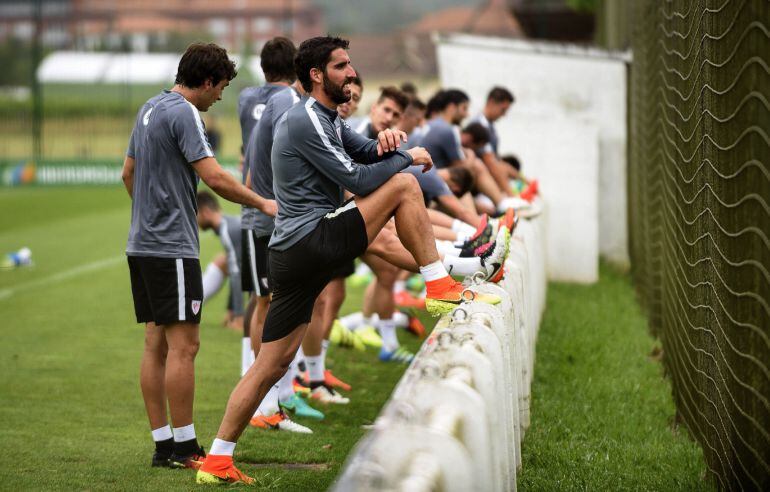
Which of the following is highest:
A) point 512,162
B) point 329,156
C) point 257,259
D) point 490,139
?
point 329,156

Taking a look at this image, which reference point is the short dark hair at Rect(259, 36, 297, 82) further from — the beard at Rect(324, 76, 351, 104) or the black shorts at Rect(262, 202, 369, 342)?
the black shorts at Rect(262, 202, 369, 342)

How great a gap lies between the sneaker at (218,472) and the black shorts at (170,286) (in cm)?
79

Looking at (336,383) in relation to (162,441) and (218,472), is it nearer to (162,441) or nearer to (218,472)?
(162,441)

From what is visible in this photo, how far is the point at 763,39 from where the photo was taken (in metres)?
4.88

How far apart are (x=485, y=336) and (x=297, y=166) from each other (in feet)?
4.77

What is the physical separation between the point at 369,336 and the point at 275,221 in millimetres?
4709

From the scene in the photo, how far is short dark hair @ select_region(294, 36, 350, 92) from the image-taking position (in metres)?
5.71

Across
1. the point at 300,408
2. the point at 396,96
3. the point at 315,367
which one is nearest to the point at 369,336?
the point at 315,367

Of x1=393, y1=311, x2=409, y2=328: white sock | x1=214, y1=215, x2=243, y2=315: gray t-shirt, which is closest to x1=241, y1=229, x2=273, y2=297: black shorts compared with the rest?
x1=214, y1=215, x2=243, y2=315: gray t-shirt

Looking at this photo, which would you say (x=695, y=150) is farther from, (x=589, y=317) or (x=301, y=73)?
(x=589, y=317)

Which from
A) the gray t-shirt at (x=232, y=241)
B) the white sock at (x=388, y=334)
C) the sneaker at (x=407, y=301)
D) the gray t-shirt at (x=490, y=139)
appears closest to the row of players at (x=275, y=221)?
the white sock at (x=388, y=334)

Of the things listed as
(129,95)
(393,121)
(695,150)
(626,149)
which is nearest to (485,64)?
(626,149)

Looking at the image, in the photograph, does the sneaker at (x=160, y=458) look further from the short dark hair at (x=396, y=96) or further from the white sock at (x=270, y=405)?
the short dark hair at (x=396, y=96)

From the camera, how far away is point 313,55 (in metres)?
5.72
